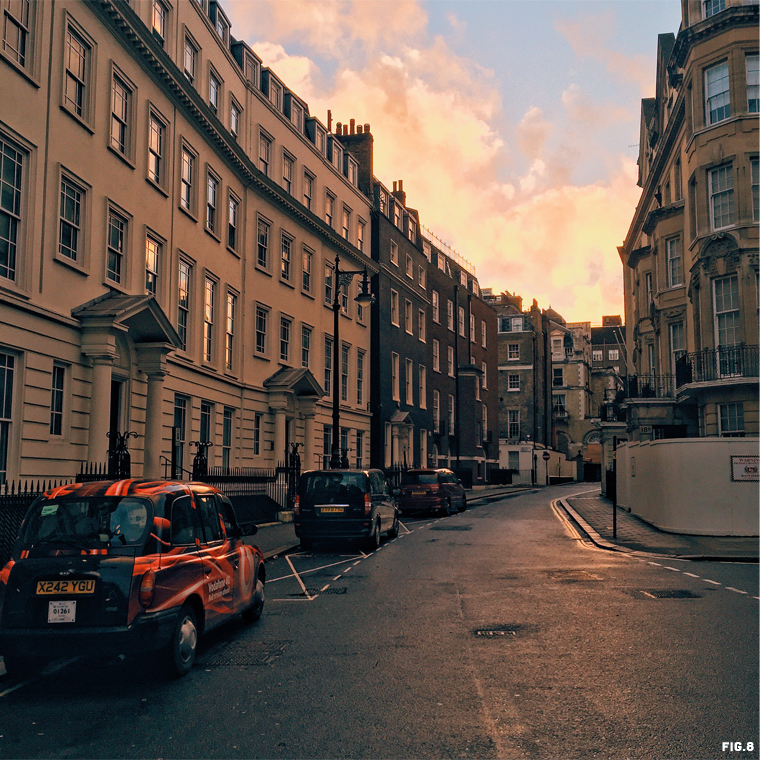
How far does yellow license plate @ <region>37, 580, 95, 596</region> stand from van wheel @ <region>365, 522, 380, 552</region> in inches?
460

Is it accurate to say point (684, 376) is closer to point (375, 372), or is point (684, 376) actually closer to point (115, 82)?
point (375, 372)

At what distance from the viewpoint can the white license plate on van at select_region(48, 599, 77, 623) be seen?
658cm

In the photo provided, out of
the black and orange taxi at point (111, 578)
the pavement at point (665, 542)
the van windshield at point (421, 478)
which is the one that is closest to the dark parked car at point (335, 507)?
the pavement at point (665, 542)

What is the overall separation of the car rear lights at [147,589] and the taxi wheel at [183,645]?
42cm

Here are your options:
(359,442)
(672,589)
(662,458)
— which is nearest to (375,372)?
(359,442)

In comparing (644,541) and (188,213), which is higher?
(188,213)

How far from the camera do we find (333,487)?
17.9 meters

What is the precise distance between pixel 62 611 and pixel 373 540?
39.2ft

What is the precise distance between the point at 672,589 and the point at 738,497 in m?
8.44

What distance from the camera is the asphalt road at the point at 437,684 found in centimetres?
529

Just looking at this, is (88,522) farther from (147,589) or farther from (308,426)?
(308,426)

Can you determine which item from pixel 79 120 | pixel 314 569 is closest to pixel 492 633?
pixel 314 569

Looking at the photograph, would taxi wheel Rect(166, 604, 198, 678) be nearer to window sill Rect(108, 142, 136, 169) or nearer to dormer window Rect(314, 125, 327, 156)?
window sill Rect(108, 142, 136, 169)

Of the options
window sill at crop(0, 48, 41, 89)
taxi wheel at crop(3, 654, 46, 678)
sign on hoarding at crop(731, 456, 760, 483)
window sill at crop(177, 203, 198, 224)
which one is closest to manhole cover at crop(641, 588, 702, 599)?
taxi wheel at crop(3, 654, 46, 678)
